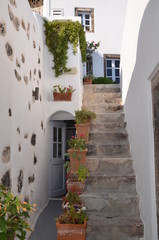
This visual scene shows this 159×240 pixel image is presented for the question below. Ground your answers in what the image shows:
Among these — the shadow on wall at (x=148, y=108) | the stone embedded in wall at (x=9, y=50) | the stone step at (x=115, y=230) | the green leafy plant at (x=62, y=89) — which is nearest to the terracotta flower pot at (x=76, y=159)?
the stone step at (x=115, y=230)

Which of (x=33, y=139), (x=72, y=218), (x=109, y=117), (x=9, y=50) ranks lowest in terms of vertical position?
(x=72, y=218)

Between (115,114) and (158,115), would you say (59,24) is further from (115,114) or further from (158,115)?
(158,115)

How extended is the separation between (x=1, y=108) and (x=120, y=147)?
2.46 m

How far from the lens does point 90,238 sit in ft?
9.80

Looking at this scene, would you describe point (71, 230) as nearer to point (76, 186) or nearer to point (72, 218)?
point (72, 218)

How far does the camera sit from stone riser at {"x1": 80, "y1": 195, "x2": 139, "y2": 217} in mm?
3244

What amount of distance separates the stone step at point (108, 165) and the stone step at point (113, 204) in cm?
56

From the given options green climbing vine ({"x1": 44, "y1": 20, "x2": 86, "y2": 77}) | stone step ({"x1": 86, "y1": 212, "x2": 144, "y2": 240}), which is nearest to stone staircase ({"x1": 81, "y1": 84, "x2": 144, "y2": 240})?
stone step ({"x1": 86, "y1": 212, "x2": 144, "y2": 240})

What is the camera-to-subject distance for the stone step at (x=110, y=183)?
361 centimetres

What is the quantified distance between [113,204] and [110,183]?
42cm

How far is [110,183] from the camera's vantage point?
3.68 m

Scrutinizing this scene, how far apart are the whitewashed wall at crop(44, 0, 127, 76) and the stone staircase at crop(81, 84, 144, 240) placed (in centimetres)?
466

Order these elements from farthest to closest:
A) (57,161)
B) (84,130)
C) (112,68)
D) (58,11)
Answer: (112,68), (58,11), (57,161), (84,130)

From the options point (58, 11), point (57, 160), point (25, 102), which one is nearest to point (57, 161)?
point (57, 160)
